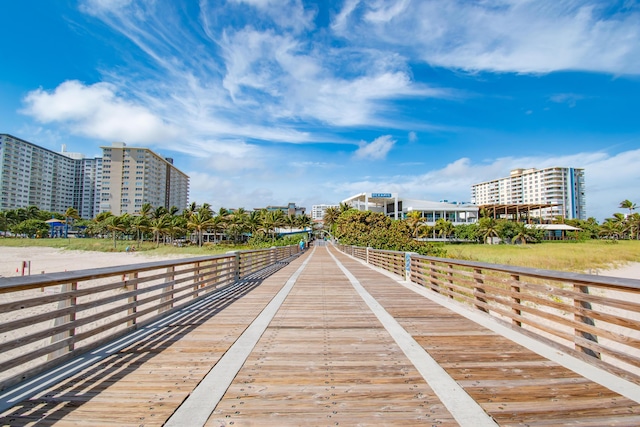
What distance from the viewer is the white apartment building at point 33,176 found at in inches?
4624

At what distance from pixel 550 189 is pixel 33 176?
206683 millimetres

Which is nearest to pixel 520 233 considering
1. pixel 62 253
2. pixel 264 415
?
pixel 264 415

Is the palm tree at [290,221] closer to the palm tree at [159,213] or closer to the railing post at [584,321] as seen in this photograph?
the palm tree at [159,213]

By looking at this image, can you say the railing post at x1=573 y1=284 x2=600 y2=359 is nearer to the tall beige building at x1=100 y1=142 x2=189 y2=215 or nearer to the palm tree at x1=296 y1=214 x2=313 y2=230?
the palm tree at x1=296 y1=214 x2=313 y2=230

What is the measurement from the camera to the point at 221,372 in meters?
3.61

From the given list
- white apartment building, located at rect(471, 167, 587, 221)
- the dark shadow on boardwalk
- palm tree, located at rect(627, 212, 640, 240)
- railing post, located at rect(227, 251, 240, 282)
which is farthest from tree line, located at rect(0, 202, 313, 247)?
white apartment building, located at rect(471, 167, 587, 221)

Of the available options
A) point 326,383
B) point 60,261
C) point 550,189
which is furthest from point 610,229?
point 60,261

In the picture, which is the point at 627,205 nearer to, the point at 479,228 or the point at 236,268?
the point at 479,228

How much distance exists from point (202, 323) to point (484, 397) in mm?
4451

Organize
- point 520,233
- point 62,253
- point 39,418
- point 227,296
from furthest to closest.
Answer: point 520,233 → point 62,253 → point 227,296 → point 39,418

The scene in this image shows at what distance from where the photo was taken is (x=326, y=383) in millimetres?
3342

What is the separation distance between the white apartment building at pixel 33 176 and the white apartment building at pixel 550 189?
574 feet

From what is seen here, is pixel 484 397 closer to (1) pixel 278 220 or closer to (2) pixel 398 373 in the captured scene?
(2) pixel 398 373

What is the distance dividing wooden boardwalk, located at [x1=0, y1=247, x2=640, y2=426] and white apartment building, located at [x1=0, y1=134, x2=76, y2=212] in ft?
507
